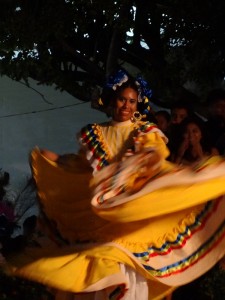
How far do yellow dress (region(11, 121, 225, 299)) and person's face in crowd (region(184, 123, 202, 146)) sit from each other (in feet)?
2.19

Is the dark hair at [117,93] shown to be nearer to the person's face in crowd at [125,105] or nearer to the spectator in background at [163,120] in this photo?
the person's face in crowd at [125,105]

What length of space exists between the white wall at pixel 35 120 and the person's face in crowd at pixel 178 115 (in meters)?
4.21

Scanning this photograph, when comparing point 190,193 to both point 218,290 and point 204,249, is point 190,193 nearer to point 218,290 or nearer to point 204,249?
point 204,249

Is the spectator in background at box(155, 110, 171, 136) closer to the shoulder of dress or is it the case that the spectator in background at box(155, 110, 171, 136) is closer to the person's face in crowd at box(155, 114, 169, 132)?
the person's face in crowd at box(155, 114, 169, 132)

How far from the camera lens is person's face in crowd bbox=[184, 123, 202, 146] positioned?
560 cm

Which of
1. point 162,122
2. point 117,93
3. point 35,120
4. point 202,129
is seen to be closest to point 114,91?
point 117,93

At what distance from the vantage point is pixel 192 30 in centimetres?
716

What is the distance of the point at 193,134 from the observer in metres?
5.61

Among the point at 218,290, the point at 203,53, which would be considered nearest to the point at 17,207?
the point at 203,53

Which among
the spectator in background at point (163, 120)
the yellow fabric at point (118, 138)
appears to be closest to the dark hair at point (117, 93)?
the yellow fabric at point (118, 138)

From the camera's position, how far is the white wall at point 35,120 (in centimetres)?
1059

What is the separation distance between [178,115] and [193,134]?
648mm

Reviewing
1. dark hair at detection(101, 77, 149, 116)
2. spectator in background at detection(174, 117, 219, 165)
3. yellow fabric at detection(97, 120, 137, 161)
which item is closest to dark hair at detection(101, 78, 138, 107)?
dark hair at detection(101, 77, 149, 116)

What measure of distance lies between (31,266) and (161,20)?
3.44 m
